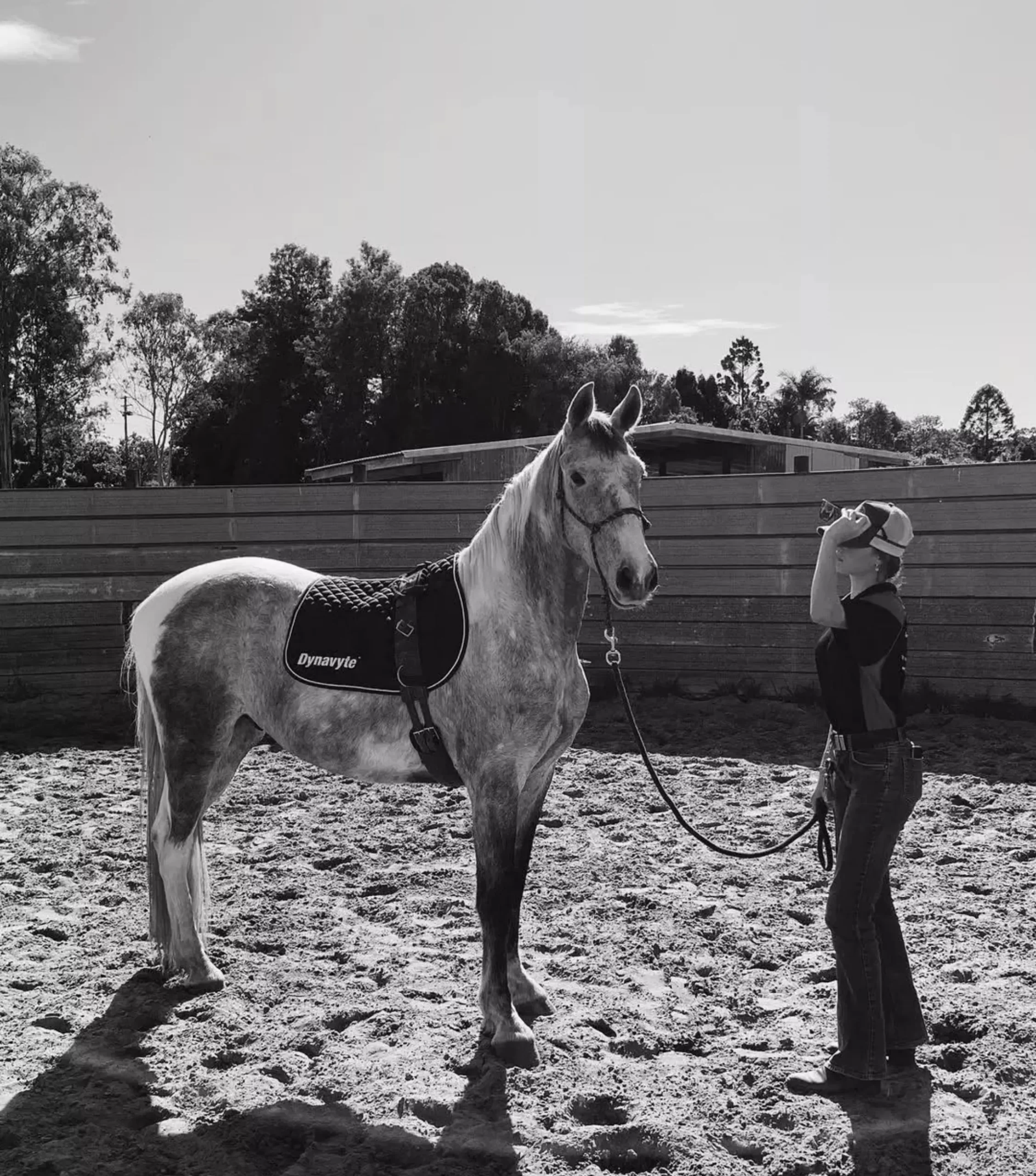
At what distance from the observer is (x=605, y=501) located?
297 cm

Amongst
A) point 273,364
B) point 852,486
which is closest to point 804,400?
point 273,364

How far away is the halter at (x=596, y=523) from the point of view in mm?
2949

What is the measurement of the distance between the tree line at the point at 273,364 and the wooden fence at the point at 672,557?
98.3ft

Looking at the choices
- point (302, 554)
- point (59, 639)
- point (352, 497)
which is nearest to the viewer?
point (59, 639)

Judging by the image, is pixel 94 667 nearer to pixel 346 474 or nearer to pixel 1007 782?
pixel 1007 782

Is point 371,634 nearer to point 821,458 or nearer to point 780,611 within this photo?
point 780,611

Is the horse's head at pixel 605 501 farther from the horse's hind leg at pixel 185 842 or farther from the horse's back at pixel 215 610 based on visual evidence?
the horse's hind leg at pixel 185 842

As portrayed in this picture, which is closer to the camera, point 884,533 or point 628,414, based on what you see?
point 884,533

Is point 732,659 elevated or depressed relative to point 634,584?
depressed

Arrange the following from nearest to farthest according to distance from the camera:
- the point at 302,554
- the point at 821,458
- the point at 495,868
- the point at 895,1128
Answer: the point at 895,1128 → the point at 495,868 → the point at 302,554 → the point at 821,458

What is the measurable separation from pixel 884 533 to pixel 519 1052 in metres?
1.76

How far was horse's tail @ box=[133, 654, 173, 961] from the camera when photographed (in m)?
3.58

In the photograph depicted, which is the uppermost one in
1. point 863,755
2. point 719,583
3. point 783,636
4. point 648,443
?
point 648,443

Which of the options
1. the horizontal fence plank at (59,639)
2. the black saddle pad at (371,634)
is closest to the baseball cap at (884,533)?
the black saddle pad at (371,634)
